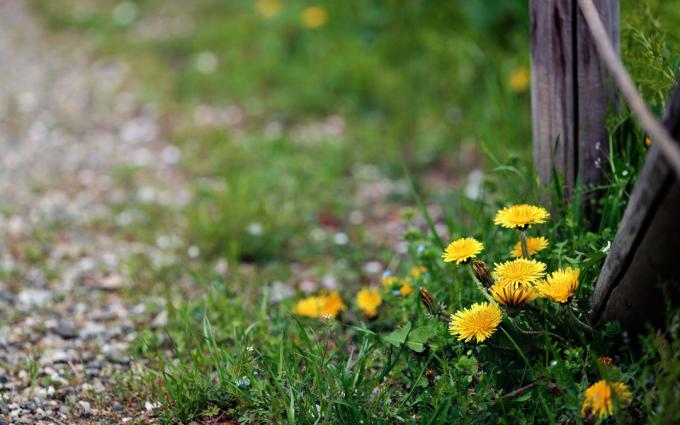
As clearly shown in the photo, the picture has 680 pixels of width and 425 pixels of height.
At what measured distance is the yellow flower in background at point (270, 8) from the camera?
582 cm

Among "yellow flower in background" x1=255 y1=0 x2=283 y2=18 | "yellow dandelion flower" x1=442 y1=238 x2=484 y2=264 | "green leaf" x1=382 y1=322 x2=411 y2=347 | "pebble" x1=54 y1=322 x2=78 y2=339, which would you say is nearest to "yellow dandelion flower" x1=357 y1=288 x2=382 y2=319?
"green leaf" x1=382 y1=322 x2=411 y2=347

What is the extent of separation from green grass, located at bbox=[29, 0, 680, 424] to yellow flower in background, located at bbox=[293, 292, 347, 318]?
1.4 inches

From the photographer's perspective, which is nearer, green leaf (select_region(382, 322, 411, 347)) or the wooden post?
green leaf (select_region(382, 322, 411, 347))

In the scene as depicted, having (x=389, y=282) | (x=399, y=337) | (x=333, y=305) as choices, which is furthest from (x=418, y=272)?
(x=399, y=337)

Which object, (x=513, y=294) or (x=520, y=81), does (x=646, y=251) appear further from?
(x=520, y=81)

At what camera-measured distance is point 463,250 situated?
1979 mm

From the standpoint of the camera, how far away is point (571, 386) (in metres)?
1.78

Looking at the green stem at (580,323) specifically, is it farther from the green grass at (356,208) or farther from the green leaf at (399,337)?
the green leaf at (399,337)

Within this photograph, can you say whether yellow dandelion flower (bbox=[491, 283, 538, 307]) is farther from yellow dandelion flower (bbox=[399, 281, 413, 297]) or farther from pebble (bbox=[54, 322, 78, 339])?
pebble (bbox=[54, 322, 78, 339])

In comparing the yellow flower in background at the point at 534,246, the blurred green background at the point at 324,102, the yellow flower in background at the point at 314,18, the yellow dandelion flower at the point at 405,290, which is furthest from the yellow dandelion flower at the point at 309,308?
the yellow flower in background at the point at 314,18

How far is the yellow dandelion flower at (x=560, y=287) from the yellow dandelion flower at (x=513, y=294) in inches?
1.2

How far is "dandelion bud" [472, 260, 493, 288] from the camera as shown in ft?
6.25

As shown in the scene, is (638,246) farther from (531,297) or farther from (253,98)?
(253,98)

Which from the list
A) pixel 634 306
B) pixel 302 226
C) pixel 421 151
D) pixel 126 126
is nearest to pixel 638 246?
pixel 634 306
